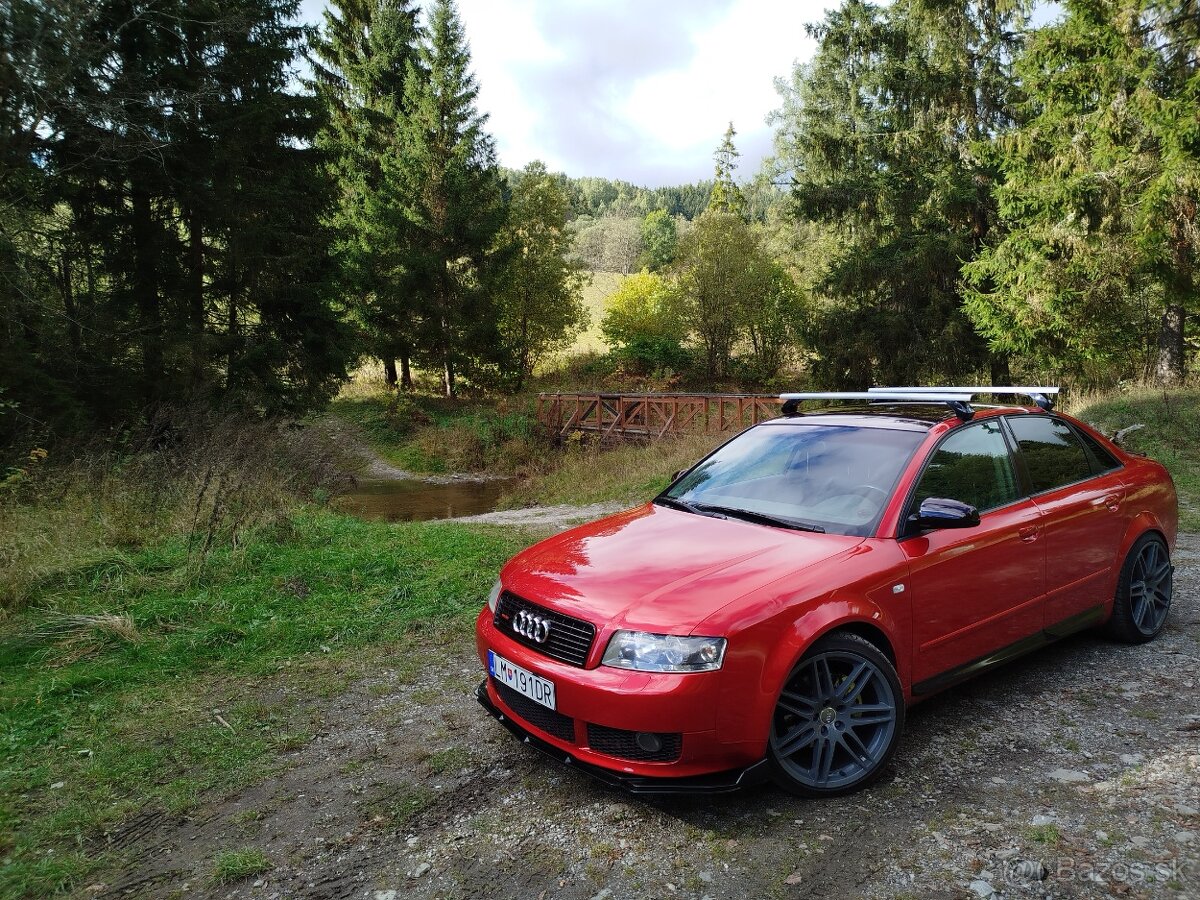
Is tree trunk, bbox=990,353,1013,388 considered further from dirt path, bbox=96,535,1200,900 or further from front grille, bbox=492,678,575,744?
front grille, bbox=492,678,575,744

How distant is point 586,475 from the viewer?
17.2m

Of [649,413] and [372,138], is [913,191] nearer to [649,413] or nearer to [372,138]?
[649,413]

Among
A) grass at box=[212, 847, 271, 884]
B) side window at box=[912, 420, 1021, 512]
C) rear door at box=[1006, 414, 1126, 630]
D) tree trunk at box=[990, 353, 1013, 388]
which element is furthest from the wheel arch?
tree trunk at box=[990, 353, 1013, 388]

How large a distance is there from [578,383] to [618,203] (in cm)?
8303

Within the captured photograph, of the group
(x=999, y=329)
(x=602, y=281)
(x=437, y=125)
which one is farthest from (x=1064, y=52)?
(x=602, y=281)

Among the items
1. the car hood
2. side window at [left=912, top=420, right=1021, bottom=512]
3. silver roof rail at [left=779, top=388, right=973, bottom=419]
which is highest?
silver roof rail at [left=779, top=388, right=973, bottom=419]

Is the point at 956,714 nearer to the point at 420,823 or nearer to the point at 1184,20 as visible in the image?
the point at 420,823

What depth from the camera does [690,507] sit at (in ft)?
13.2

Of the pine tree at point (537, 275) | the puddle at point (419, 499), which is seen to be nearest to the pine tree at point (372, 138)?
the pine tree at point (537, 275)

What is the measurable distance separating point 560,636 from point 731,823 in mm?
980

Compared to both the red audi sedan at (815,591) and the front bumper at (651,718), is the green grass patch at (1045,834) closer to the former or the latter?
the red audi sedan at (815,591)

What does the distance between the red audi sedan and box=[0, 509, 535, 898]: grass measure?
1.58 meters

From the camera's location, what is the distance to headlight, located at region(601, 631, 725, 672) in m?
2.65

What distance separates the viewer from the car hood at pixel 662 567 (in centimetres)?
280
